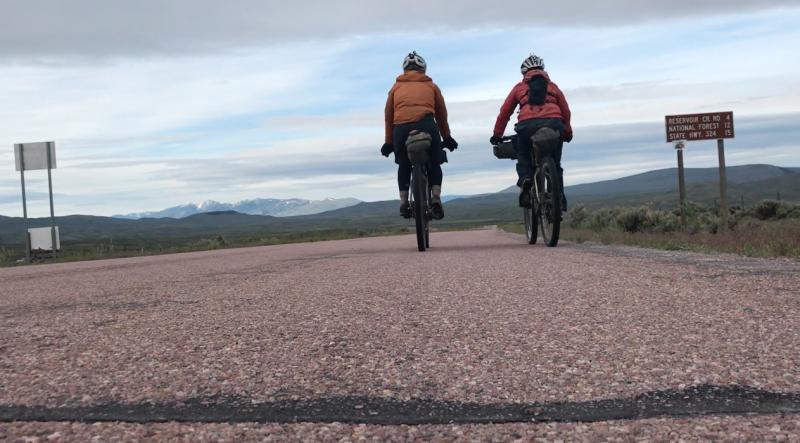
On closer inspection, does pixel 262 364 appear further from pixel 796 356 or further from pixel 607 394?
pixel 796 356

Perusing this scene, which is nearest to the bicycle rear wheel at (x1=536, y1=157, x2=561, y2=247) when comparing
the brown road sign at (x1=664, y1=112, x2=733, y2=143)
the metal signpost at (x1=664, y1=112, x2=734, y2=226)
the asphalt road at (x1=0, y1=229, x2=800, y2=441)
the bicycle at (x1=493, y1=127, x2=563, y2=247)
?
the bicycle at (x1=493, y1=127, x2=563, y2=247)

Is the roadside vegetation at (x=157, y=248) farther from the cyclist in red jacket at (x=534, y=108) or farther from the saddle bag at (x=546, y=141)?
the saddle bag at (x=546, y=141)

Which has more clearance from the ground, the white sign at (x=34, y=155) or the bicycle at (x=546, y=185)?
the white sign at (x=34, y=155)

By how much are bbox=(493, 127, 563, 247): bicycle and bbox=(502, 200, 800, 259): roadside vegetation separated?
4.98ft

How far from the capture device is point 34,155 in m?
21.7

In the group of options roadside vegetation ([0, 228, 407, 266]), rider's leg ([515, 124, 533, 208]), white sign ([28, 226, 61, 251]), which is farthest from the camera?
white sign ([28, 226, 61, 251])

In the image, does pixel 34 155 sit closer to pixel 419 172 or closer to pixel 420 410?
pixel 419 172

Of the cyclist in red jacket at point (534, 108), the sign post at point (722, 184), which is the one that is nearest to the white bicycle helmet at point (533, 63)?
the cyclist in red jacket at point (534, 108)

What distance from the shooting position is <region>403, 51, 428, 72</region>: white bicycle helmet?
9969mm

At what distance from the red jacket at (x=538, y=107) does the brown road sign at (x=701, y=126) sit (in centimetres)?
727

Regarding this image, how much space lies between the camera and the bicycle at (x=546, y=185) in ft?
30.0

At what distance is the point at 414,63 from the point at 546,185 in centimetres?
246

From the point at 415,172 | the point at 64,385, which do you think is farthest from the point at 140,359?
the point at 415,172

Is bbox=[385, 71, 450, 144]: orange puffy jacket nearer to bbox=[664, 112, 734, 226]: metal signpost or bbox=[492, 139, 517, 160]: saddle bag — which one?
bbox=[492, 139, 517, 160]: saddle bag
